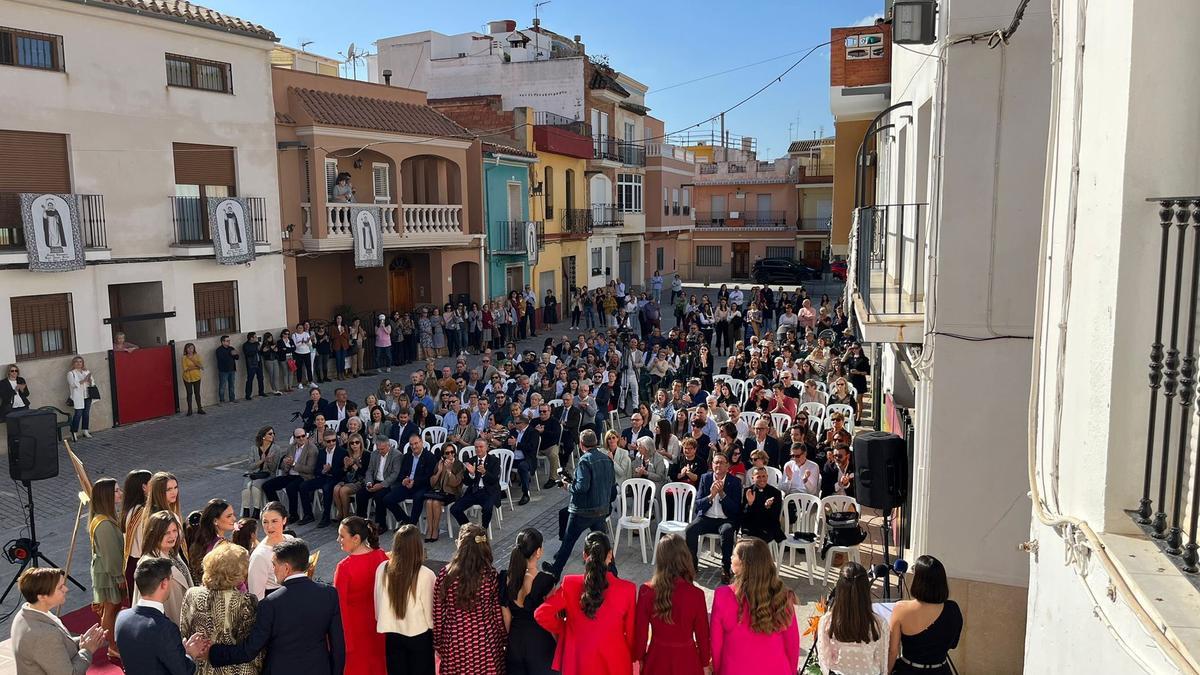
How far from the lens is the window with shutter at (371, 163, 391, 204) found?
2288 centimetres

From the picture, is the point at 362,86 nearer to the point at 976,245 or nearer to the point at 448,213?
the point at 448,213

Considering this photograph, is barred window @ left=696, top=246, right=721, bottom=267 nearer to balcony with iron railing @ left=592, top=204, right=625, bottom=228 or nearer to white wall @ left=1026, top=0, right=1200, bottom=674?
balcony with iron railing @ left=592, top=204, right=625, bottom=228

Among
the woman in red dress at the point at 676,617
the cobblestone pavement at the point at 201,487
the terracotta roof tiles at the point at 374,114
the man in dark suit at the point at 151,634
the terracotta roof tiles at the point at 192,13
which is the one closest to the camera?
the man in dark suit at the point at 151,634

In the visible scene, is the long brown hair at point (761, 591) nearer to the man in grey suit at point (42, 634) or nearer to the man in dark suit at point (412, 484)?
the man in grey suit at point (42, 634)

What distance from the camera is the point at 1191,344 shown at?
120 inches

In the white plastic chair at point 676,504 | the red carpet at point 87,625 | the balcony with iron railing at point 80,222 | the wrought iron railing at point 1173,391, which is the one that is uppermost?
the balcony with iron railing at point 80,222

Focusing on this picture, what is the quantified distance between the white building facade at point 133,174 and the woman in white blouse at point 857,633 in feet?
49.7

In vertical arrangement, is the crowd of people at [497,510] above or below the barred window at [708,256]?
below

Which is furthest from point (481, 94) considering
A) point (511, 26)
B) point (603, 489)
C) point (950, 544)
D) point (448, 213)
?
point (950, 544)

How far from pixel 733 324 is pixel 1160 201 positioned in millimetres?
18721

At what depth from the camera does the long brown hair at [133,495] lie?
6.73 meters

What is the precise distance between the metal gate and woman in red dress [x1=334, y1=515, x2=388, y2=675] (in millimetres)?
13417

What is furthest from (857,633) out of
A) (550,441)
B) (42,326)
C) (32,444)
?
(42,326)

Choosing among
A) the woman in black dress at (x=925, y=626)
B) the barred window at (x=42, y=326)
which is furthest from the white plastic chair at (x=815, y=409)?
the barred window at (x=42, y=326)
